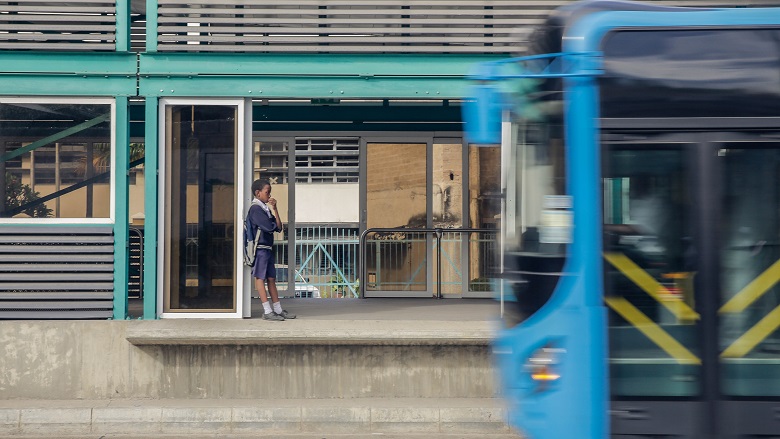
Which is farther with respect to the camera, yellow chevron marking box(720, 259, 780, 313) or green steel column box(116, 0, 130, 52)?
green steel column box(116, 0, 130, 52)

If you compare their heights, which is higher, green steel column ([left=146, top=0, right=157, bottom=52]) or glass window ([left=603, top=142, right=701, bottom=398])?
green steel column ([left=146, top=0, right=157, bottom=52])

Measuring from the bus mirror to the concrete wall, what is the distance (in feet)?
13.7

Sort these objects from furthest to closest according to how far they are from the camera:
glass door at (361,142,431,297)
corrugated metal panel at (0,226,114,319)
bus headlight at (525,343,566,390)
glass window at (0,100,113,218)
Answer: glass door at (361,142,431,297)
glass window at (0,100,113,218)
corrugated metal panel at (0,226,114,319)
bus headlight at (525,343,566,390)

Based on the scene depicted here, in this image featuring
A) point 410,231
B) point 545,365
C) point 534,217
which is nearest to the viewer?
point 545,365

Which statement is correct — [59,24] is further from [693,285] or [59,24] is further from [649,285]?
[693,285]

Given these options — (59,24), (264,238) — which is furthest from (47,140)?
(264,238)

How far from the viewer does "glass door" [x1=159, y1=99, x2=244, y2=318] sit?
10.2 meters

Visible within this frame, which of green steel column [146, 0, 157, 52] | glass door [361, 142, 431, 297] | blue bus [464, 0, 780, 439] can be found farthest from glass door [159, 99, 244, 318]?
blue bus [464, 0, 780, 439]

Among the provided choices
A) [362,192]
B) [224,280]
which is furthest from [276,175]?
[224,280]

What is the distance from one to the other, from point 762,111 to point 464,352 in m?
4.72

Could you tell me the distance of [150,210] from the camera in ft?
32.9

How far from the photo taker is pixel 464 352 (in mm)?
9516

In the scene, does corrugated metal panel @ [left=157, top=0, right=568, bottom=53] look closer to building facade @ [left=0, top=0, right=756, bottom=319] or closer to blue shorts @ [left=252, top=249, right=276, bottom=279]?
building facade @ [left=0, top=0, right=756, bottom=319]

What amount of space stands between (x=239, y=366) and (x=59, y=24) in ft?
13.0
